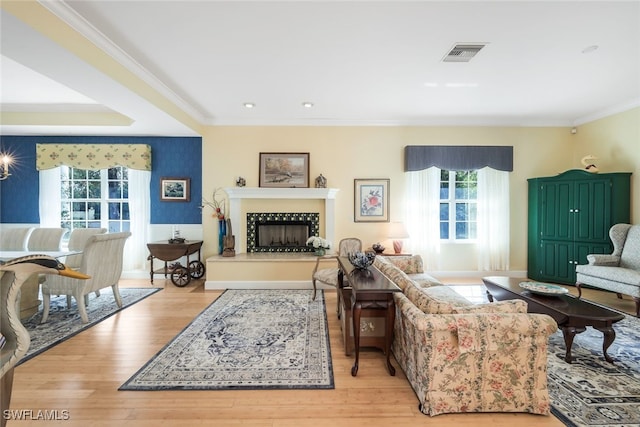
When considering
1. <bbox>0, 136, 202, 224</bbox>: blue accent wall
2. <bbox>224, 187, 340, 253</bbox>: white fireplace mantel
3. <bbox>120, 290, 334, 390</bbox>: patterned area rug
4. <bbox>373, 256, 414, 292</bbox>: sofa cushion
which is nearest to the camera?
<bbox>120, 290, 334, 390</bbox>: patterned area rug

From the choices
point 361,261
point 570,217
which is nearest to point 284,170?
Answer: point 361,261

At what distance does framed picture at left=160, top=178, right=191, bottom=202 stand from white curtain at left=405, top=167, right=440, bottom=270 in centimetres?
401

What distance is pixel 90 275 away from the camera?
10.9 feet

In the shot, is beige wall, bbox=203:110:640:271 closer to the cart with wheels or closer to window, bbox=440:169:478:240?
the cart with wheels

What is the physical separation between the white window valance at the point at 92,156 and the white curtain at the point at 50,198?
195 millimetres

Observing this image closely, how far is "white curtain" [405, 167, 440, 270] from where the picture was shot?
17.1 ft

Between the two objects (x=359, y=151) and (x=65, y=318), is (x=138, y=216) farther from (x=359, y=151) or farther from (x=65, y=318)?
(x=359, y=151)

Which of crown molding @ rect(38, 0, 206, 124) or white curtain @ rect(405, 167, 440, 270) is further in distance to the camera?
white curtain @ rect(405, 167, 440, 270)

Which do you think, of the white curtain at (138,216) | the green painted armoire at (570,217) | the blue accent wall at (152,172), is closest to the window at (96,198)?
the white curtain at (138,216)

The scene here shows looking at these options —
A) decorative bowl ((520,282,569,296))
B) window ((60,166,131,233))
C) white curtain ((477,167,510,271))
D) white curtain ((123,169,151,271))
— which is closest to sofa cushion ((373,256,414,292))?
decorative bowl ((520,282,569,296))

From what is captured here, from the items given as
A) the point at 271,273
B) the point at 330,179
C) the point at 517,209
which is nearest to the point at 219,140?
the point at 330,179

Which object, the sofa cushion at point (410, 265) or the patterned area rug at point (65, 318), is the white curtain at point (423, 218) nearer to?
the sofa cushion at point (410, 265)

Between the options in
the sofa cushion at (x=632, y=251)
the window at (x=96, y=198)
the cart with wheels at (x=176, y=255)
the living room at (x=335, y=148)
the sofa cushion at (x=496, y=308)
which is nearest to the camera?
the sofa cushion at (x=496, y=308)

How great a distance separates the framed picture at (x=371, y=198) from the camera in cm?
523
